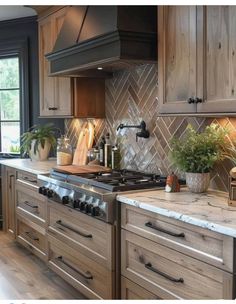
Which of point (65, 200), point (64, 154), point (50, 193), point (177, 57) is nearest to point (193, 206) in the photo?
point (177, 57)

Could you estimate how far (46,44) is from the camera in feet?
14.4

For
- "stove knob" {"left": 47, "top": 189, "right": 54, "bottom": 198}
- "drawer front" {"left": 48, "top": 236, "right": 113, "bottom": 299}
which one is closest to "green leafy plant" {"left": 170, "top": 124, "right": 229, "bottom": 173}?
"drawer front" {"left": 48, "top": 236, "right": 113, "bottom": 299}

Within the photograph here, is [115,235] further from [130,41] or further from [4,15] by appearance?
[4,15]

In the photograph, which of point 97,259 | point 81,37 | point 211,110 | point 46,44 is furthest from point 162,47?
point 46,44

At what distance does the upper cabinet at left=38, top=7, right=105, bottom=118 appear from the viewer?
4.07 m

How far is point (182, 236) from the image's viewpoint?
6.69ft

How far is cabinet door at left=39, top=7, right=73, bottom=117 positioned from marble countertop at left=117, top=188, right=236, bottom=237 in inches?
73.3

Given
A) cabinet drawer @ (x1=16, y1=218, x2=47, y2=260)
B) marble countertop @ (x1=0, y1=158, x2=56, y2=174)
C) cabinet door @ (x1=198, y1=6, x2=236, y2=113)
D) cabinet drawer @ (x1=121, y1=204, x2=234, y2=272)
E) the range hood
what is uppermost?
the range hood

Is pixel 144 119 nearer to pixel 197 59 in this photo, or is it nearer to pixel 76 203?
pixel 76 203

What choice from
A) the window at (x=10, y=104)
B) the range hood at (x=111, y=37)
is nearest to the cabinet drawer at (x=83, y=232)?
the range hood at (x=111, y=37)

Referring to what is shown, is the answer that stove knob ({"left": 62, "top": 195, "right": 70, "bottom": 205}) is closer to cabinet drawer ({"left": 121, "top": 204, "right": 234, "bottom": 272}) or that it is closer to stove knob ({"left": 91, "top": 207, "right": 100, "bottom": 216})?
stove knob ({"left": 91, "top": 207, "right": 100, "bottom": 216})

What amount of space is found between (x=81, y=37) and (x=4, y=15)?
216 cm

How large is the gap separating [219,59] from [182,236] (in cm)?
97

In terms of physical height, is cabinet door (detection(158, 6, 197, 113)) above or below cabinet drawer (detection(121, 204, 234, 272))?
above
